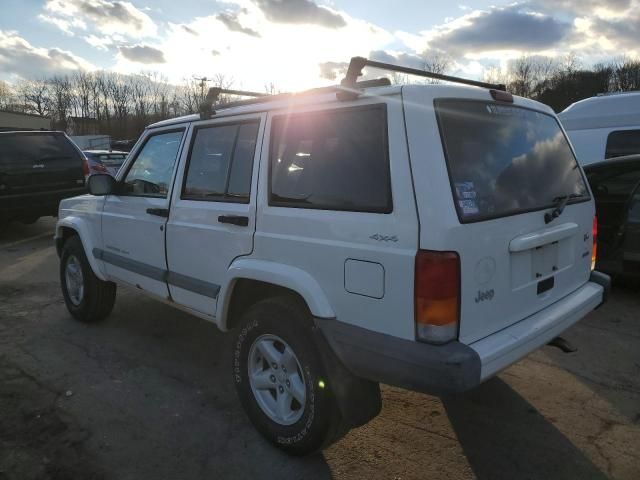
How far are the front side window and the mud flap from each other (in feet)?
6.16

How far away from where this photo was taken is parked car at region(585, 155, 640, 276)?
16.4ft

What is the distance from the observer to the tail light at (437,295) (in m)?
2.06

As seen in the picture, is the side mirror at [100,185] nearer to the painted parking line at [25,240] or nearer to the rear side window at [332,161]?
the rear side window at [332,161]

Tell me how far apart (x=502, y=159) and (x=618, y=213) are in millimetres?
3531

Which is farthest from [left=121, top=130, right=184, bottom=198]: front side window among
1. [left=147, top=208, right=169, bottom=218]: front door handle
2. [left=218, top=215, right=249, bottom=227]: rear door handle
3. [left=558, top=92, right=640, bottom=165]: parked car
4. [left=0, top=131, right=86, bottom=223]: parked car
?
[left=558, top=92, right=640, bottom=165]: parked car

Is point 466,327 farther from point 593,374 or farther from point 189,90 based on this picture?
point 189,90

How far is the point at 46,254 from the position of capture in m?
8.05

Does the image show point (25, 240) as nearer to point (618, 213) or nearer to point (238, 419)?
point (238, 419)

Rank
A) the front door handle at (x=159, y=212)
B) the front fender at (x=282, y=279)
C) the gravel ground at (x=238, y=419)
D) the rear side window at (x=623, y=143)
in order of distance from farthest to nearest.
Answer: the rear side window at (x=623, y=143) < the front door handle at (x=159, y=212) < the gravel ground at (x=238, y=419) < the front fender at (x=282, y=279)

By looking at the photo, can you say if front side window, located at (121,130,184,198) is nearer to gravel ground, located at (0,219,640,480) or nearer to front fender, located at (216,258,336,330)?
front fender, located at (216,258,336,330)

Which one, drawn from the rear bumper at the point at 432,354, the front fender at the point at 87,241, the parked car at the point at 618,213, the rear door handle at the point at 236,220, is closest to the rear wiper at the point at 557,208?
the rear bumper at the point at 432,354

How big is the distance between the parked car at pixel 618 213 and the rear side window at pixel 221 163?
3.85m

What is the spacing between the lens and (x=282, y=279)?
8.45ft

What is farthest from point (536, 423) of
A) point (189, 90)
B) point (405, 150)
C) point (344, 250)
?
point (189, 90)
